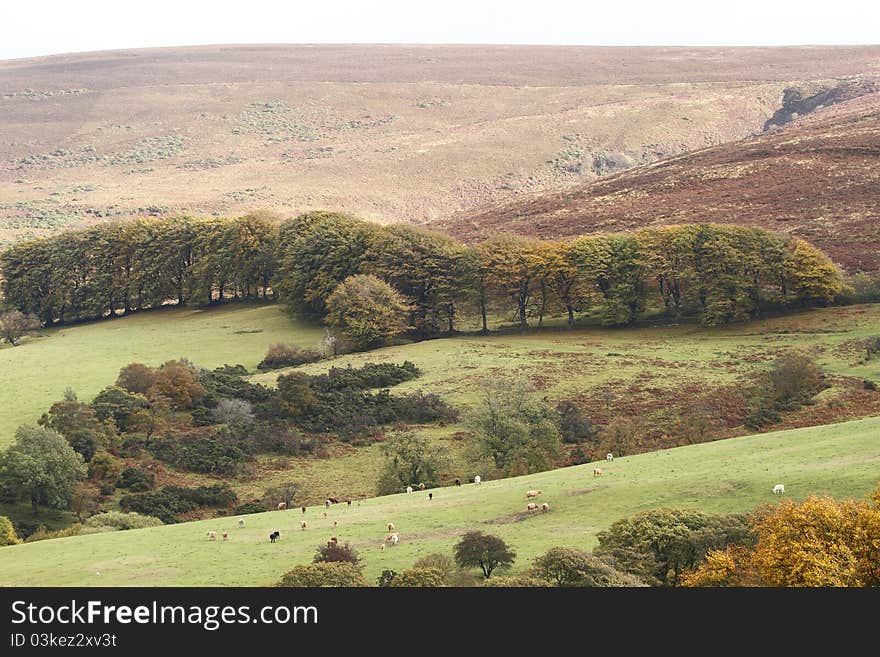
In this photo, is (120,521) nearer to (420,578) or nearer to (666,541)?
(420,578)

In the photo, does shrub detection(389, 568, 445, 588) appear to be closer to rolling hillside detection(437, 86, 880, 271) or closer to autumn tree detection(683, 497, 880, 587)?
autumn tree detection(683, 497, 880, 587)

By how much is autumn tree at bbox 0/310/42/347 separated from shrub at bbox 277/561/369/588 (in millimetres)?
78989

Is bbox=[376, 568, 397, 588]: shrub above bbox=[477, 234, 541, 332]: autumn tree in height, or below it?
above

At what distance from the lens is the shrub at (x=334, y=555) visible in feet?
108

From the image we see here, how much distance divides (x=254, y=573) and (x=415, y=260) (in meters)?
61.6

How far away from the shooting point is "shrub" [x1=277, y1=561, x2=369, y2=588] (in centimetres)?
2884

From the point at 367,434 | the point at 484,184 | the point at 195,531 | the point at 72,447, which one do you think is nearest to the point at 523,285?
the point at 367,434

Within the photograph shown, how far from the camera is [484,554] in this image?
31.9 meters

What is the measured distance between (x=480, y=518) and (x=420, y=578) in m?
9.36

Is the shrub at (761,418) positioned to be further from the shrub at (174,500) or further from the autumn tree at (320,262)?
the autumn tree at (320,262)

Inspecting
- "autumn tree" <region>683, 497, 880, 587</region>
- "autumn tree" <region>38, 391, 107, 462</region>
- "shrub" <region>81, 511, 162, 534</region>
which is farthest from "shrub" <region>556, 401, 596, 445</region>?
"autumn tree" <region>683, 497, 880, 587</region>

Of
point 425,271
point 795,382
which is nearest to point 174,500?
point 795,382

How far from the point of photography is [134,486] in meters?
54.6

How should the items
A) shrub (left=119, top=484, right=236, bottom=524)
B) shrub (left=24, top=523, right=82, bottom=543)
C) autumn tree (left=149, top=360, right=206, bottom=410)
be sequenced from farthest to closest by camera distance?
autumn tree (left=149, top=360, right=206, bottom=410) → shrub (left=119, top=484, right=236, bottom=524) → shrub (left=24, top=523, right=82, bottom=543)
